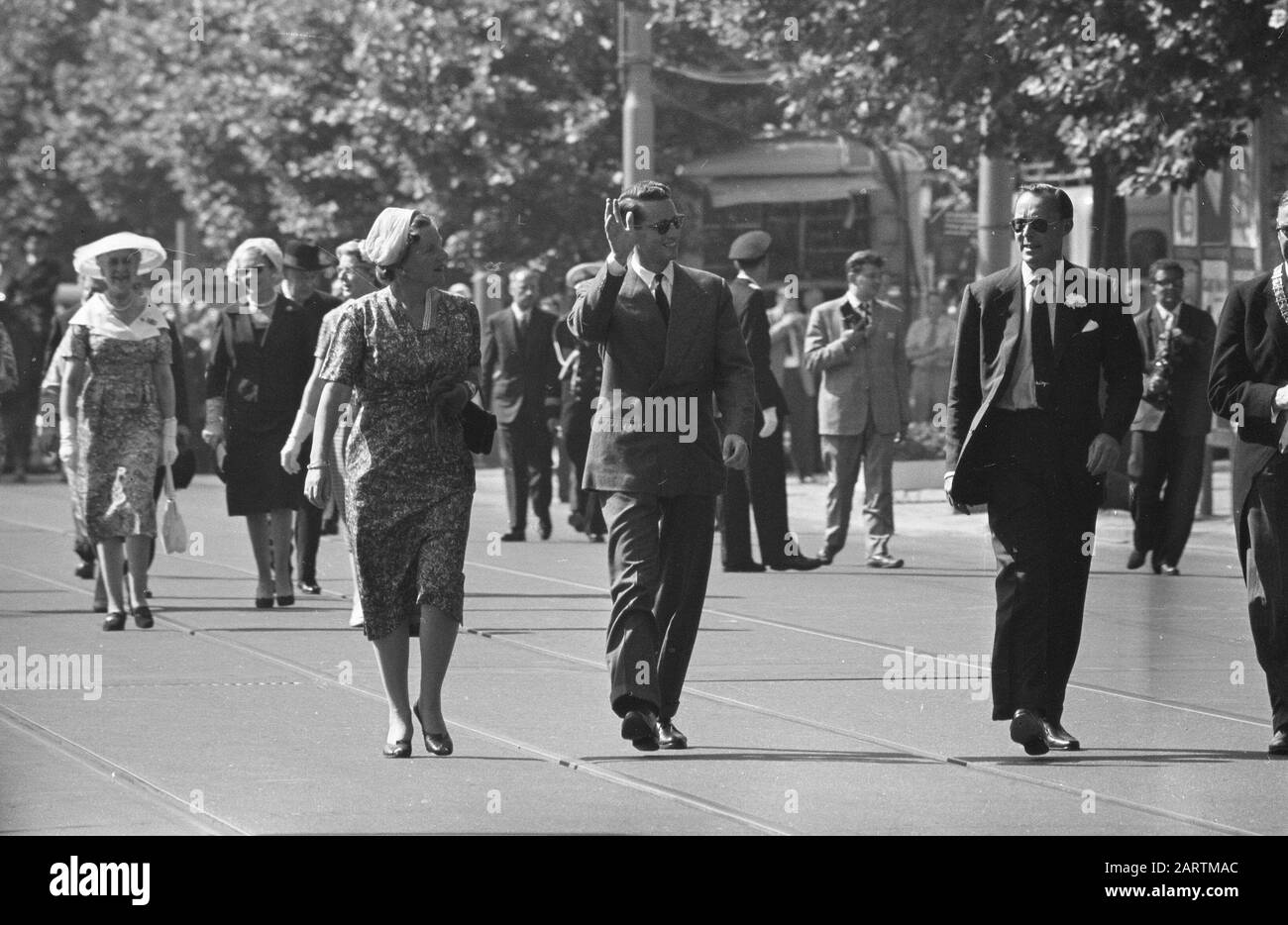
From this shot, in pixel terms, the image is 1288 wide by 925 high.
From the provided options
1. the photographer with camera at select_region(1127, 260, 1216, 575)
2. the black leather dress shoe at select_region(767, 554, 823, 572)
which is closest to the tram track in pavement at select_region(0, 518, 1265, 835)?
the black leather dress shoe at select_region(767, 554, 823, 572)

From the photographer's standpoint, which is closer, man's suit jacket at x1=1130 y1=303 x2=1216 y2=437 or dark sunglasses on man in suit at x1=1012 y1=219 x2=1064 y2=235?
Answer: dark sunglasses on man in suit at x1=1012 y1=219 x2=1064 y2=235

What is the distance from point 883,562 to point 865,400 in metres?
1.00

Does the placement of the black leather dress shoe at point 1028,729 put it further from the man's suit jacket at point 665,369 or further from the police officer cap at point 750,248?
the police officer cap at point 750,248

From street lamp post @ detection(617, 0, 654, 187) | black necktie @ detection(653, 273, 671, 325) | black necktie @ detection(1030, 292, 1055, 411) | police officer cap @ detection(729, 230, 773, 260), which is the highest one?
street lamp post @ detection(617, 0, 654, 187)

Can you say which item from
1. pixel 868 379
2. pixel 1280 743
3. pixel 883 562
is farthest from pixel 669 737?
pixel 868 379

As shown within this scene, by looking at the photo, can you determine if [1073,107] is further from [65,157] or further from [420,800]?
[65,157]

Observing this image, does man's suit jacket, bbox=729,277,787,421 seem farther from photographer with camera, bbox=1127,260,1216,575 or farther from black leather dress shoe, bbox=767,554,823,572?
photographer with camera, bbox=1127,260,1216,575

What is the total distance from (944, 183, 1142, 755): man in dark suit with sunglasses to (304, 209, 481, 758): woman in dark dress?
5.31ft

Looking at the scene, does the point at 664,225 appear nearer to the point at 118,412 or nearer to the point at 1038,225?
the point at 1038,225

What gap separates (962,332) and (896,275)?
21.1m

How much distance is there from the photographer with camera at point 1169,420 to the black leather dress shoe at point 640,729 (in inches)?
269

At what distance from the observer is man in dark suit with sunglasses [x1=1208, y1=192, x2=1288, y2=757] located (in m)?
7.58
